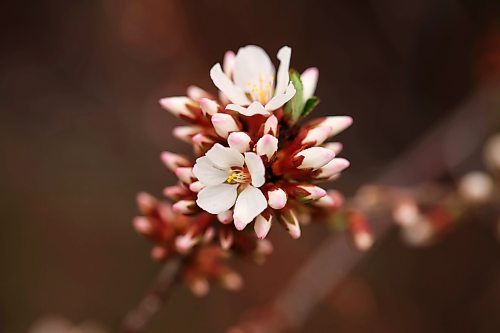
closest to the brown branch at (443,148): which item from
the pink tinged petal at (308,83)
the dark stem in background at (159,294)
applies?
the dark stem in background at (159,294)

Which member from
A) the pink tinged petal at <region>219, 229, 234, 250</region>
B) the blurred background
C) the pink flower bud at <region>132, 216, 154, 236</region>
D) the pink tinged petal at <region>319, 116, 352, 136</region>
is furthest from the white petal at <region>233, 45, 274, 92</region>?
the blurred background

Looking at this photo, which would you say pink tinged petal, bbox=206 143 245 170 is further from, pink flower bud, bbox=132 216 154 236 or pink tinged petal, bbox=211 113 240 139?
pink flower bud, bbox=132 216 154 236

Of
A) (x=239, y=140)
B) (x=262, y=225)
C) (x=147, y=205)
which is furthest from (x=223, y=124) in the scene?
(x=147, y=205)

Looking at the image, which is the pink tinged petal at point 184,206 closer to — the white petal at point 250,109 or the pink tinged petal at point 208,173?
the pink tinged petal at point 208,173

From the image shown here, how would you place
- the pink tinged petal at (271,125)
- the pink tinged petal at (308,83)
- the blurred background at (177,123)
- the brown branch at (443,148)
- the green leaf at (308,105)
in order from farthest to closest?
1. the blurred background at (177,123)
2. the brown branch at (443,148)
3. the pink tinged petal at (308,83)
4. the green leaf at (308,105)
5. the pink tinged petal at (271,125)

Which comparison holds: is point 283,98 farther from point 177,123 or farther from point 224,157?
point 177,123

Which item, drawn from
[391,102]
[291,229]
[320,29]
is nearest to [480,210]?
[291,229]

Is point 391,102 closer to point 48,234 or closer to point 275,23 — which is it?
point 275,23
